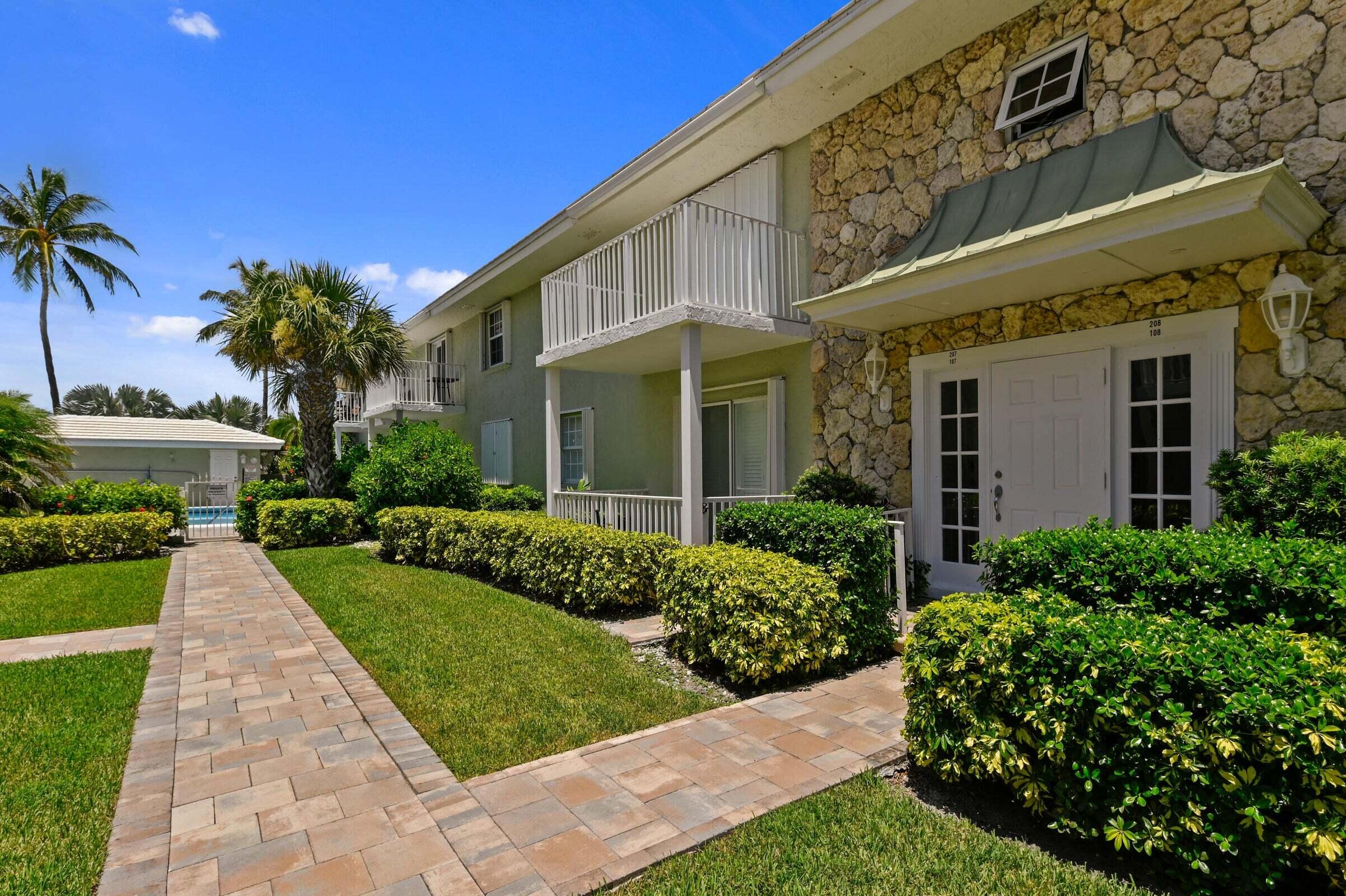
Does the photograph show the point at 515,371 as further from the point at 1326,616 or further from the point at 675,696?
the point at 1326,616

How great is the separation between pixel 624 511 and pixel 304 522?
8.81m

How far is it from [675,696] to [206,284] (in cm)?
3841

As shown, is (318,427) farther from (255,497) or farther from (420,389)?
(420,389)

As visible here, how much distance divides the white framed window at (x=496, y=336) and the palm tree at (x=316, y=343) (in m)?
2.26

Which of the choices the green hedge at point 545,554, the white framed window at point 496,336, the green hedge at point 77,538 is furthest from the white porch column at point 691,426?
the green hedge at point 77,538

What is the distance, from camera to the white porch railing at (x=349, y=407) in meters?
22.1

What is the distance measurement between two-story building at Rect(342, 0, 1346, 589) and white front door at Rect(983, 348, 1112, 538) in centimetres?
2

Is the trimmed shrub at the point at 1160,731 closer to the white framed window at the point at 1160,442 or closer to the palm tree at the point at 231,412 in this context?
the white framed window at the point at 1160,442

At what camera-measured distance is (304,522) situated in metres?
Answer: 14.4

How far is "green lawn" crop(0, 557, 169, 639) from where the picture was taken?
756 cm

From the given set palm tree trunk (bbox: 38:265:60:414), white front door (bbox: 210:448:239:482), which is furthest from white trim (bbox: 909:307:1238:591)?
palm tree trunk (bbox: 38:265:60:414)

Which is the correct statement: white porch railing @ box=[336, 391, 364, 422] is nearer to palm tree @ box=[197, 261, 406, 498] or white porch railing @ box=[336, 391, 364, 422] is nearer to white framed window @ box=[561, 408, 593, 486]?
palm tree @ box=[197, 261, 406, 498]

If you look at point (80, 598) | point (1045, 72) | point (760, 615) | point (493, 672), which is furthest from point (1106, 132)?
point (80, 598)

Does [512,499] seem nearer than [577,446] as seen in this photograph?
Yes
